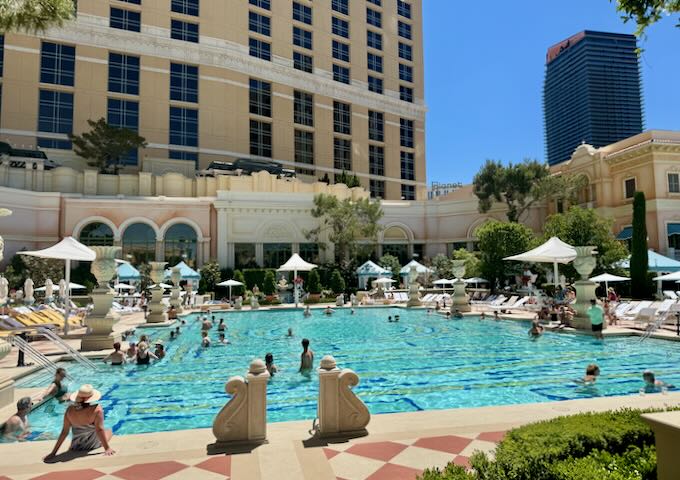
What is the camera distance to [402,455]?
186 inches

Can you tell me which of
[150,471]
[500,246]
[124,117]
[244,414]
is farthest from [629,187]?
[124,117]

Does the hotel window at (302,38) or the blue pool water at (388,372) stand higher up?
the hotel window at (302,38)

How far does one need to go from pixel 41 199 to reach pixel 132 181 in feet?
21.7

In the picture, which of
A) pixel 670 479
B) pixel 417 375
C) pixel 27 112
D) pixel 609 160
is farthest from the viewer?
pixel 27 112

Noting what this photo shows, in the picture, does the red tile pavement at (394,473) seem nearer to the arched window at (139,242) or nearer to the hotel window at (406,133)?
the arched window at (139,242)

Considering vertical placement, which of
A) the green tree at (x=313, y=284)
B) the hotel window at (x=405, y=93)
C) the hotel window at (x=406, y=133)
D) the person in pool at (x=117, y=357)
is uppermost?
the hotel window at (x=405, y=93)

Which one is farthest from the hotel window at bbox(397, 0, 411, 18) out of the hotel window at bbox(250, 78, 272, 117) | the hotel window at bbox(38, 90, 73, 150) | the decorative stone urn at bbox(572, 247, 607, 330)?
the decorative stone urn at bbox(572, 247, 607, 330)

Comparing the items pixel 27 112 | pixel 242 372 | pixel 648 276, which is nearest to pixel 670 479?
pixel 242 372

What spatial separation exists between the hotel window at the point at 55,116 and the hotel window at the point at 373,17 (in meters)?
36.0

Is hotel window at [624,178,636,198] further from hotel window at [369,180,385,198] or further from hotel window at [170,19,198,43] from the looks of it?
hotel window at [170,19,198,43]

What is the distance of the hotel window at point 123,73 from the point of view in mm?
43438

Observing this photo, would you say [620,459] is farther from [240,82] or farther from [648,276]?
[240,82]

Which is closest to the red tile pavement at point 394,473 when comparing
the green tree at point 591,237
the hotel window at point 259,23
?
the green tree at point 591,237

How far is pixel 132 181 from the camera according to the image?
124ft
